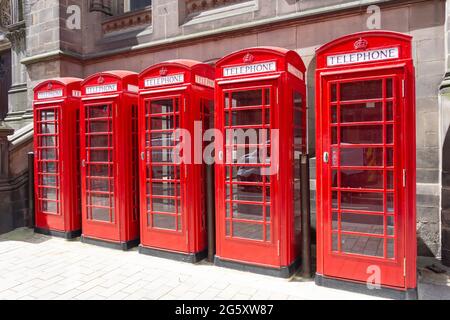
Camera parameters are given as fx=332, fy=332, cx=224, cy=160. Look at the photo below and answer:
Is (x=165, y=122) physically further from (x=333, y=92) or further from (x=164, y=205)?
(x=333, y=92)

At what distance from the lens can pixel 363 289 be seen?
371 cm

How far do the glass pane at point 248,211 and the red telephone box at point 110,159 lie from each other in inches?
75.8

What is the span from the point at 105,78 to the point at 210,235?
2.98 metres

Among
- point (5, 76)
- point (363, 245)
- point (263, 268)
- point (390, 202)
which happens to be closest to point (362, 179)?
point (390, 202)

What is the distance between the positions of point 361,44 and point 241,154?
1891 millimetres

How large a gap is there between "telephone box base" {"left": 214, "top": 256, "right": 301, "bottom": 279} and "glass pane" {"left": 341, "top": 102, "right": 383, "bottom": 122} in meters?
1.96

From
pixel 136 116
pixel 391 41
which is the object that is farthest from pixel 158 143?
pixel 391 41

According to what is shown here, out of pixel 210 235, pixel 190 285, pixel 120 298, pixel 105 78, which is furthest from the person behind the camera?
pixel 105 78

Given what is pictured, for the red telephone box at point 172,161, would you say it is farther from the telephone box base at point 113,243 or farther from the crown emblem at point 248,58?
the crown emblem at point 248,58

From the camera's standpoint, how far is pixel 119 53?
784cm

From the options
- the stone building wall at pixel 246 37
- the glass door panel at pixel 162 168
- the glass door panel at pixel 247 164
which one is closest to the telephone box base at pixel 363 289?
the glass door panel at pixel 247 164

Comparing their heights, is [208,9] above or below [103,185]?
above

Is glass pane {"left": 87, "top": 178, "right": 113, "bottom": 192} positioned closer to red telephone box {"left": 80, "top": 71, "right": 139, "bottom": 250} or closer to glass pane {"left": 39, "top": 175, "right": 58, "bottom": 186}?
red telephone box {"left": 80, "top": 71, "right": 139, "bottom": 250}
